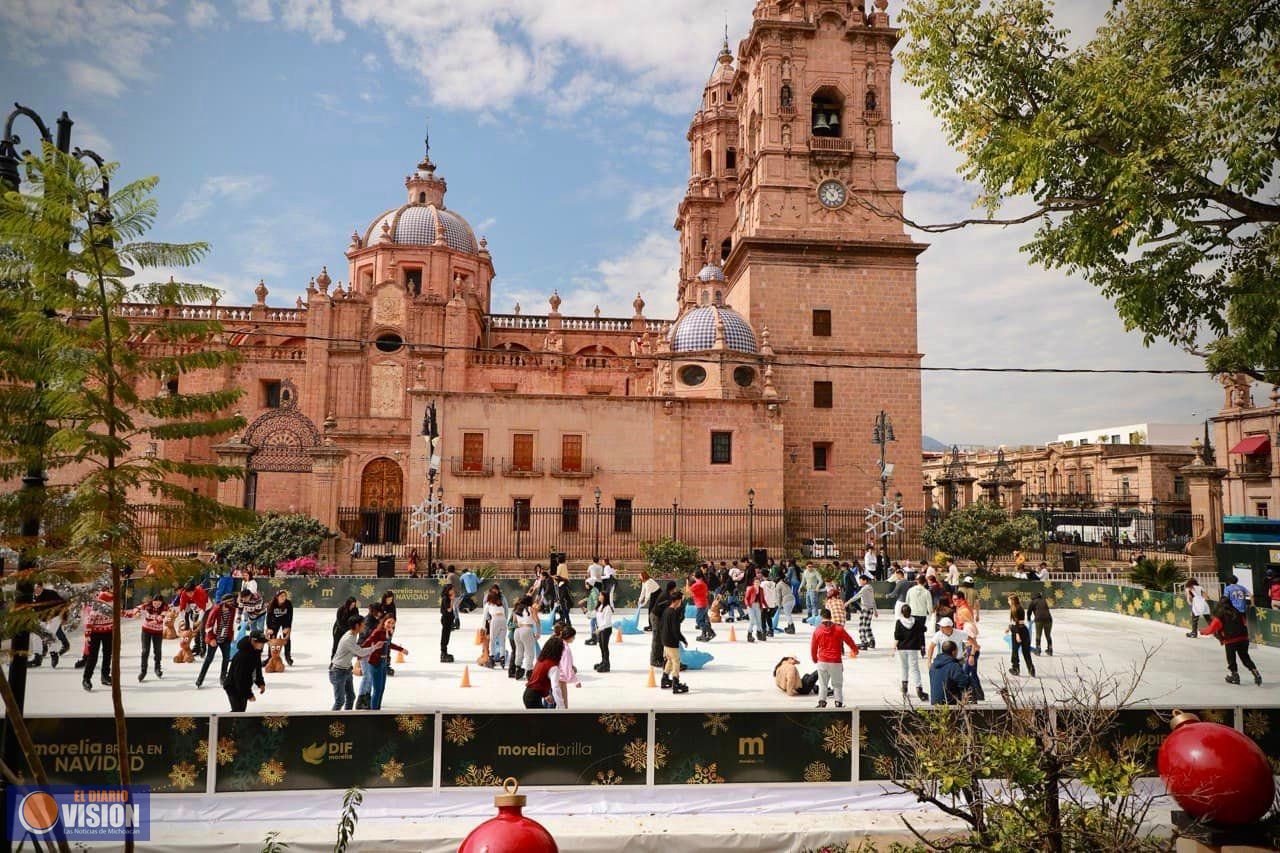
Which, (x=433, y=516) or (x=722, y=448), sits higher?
(x=722, y=448)

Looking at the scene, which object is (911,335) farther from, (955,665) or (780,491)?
(955,665)

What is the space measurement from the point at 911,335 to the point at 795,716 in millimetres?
27174

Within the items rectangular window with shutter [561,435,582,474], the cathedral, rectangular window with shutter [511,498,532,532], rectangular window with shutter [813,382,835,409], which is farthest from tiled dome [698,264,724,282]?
rectangular window with shutter [511,498,532,532]

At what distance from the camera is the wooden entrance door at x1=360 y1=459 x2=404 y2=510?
34.1 meters

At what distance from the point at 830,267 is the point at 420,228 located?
21.8 meters

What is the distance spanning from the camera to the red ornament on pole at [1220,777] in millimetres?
4598

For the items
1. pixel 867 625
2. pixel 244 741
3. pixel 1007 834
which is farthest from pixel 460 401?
pixel 1007 834

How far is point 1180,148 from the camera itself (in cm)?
864

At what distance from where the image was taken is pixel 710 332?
30.8 meters

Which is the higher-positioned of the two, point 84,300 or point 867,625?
point 84,300

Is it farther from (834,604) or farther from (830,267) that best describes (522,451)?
(834,604)

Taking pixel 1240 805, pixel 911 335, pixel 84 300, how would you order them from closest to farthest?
pixel 1240 805 → pixel 84 300 → pixel 911 335

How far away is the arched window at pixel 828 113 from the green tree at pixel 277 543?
25.1 meters

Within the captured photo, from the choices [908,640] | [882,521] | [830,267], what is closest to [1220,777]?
[908,640]
